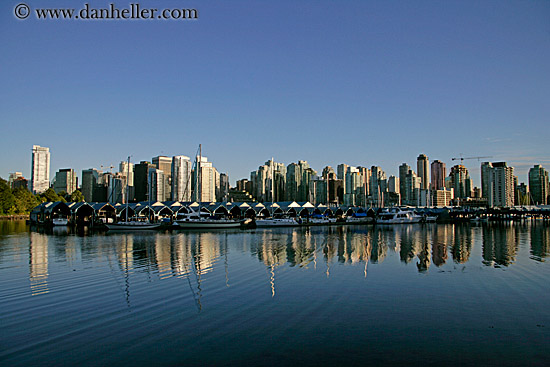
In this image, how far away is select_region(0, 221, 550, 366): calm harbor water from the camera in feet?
33.4

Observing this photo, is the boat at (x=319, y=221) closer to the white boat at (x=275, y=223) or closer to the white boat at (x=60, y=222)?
the white boat at (x=275, y=223)

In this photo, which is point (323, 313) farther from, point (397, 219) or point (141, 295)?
point (397, 219)

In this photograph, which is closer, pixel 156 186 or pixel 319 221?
pixel 319 221

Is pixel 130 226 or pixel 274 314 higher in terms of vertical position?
pixel 274 314

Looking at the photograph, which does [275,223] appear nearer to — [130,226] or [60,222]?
[130,226]

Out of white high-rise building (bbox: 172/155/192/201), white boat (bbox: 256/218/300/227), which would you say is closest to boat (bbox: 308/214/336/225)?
white boat (bbox: 256/218/300/227)

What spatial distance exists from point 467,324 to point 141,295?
12188mm

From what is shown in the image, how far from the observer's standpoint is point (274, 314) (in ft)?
45.1

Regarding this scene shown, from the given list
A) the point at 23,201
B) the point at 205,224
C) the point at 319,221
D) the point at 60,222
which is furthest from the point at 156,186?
the point at 205,224

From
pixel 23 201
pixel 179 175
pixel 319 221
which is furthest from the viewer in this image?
pixel 179 175

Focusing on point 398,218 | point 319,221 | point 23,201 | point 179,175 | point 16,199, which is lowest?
point 398,218

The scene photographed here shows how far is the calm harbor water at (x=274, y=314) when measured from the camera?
1018cm

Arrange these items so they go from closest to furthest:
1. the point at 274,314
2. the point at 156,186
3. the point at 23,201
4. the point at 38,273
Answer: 1. the point at 274,314
2. the point at 38,273
3. the point at 23,201
4. the point at 156,186

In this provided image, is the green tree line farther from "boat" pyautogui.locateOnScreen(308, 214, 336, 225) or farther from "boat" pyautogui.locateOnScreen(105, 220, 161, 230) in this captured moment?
"boat" pyautogui.locateOnScreen(308, 214, 336, 225)
